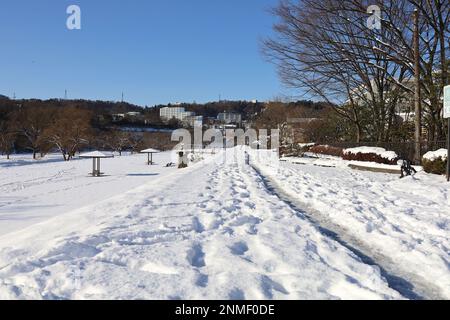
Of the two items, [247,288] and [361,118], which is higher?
[361,118]

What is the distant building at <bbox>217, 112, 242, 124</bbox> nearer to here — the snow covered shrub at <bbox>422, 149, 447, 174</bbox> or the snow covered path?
the snow covered shrub at <bbox>422, 149, 447, 174</bbox>

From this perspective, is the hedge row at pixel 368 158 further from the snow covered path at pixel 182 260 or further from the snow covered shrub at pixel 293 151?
the snow covered path at pixel 182 260

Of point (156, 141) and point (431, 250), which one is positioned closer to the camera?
point (431, 250)

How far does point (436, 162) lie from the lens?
12.6 m

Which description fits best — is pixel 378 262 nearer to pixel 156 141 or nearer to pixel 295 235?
pixel 295 235

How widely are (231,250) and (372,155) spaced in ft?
48.4

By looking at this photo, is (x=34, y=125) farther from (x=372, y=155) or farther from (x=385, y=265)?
(x=385, y=265)

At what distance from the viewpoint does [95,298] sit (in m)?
→ 3.04

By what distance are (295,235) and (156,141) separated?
82.2 metres

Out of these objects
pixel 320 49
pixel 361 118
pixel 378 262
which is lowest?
pixel 378 262

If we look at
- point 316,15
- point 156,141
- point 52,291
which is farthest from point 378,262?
point 156,141

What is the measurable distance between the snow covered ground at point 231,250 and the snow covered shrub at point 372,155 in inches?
328

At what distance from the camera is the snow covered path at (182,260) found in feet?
10.6

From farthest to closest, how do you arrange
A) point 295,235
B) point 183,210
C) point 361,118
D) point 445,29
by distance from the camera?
point 361,118
point 445,29
point 183,210
point 295,235
